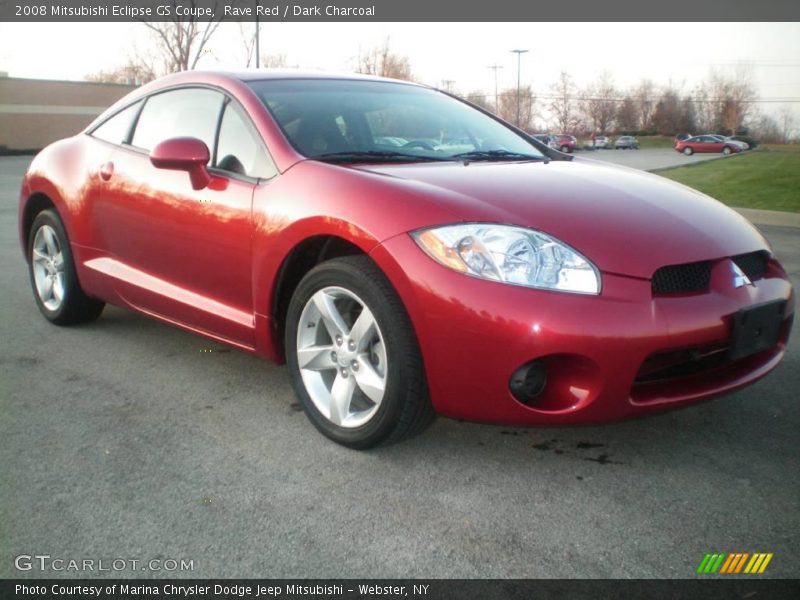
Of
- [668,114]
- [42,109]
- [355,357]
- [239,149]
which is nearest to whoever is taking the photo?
[355,357]

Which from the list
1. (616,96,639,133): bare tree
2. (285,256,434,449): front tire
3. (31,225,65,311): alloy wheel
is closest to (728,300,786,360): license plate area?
(285,256,434,449): front tire

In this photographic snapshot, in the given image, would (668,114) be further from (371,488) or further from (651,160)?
(371,488)

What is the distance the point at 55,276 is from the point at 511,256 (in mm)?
3302

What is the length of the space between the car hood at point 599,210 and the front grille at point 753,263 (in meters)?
0.03

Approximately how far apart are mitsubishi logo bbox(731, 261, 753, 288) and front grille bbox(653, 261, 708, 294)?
4.4 inches

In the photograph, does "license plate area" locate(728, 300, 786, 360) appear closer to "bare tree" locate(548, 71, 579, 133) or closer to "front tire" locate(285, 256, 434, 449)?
"front tire" locate(285, 256, 434, 449)

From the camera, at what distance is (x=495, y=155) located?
393 centimetres

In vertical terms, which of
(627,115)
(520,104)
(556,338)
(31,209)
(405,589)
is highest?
(520,104)

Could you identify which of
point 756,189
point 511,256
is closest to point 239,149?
point 511,256

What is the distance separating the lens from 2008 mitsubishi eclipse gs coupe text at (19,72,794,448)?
2.67 meters

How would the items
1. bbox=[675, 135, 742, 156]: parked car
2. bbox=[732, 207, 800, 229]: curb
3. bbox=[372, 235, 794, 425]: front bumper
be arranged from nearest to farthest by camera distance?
bbox=[372, 235, 794, 425]: front bumper
bbox=[732, 207, 800, 229]: curb
bbox=[675, 135, 742, 156]: parked car
